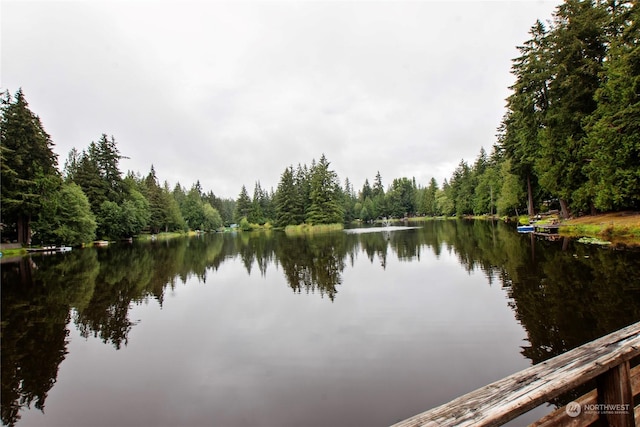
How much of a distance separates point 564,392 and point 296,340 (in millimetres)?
7076

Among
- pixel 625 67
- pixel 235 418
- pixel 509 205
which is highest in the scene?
pixel 625 67

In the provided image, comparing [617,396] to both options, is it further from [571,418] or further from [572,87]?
[572,87]

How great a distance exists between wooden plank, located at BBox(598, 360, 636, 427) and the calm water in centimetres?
298

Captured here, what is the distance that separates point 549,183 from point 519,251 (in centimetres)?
1404

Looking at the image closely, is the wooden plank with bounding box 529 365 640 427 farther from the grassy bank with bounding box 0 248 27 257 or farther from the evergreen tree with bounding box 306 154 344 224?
the evergreen tree with bounding box 306 154 344 224

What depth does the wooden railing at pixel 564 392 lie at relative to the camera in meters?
1.88

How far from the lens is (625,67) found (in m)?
21.2

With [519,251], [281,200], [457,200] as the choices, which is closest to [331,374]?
[519,251]

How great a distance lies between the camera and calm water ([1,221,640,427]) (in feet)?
18.8

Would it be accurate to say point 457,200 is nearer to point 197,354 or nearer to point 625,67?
point 625,67

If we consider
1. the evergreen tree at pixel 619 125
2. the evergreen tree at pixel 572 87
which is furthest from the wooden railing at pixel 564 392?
the evergreen tree at pixel 572 87

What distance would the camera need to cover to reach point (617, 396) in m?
2.43

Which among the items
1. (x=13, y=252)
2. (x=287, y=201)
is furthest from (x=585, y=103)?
(x=287, y=201)

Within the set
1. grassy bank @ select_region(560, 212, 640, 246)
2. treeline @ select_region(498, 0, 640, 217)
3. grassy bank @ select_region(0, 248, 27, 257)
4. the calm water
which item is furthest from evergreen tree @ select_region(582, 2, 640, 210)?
grassy bank @ select_region(0, 248, 27, 257)
